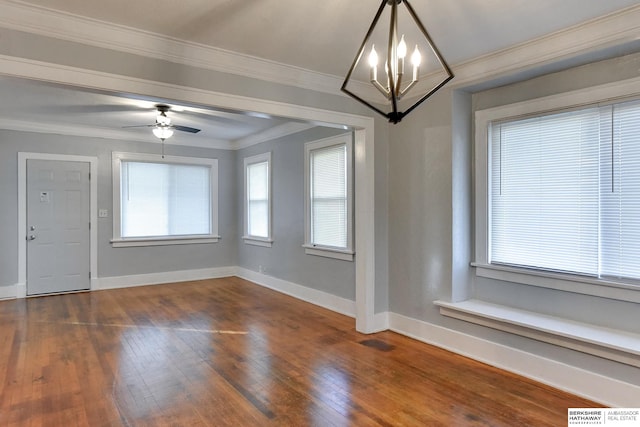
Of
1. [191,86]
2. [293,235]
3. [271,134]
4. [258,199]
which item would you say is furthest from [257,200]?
[191,86]

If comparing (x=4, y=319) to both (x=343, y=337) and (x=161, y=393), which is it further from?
(x=343, y=337)

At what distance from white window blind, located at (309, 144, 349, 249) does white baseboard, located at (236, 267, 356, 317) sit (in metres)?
0.70

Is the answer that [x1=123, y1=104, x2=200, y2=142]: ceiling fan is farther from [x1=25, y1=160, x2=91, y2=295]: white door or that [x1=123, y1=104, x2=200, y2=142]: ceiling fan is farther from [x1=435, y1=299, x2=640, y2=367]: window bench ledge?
[x1=435, y1=299, x2=640, y2=367]: window bench ledge

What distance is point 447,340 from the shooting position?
3.63 m

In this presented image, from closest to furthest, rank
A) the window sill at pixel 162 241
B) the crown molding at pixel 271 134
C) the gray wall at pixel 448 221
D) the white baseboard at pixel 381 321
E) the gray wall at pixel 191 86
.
Result: the gray wall at pixel 191 86
the gray wall at pixel 448 221
the white baseboard at pixel 381 321
the crown molding at pixel 271 134
the window sill at pixel 162 241

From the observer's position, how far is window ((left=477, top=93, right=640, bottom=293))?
2775mm

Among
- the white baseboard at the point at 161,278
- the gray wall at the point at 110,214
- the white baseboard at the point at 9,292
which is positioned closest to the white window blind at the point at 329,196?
the gray wall at the point at 110,214

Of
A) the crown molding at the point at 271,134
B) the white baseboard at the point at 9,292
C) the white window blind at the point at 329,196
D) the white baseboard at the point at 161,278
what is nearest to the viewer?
the white window blind at the point at 329,196

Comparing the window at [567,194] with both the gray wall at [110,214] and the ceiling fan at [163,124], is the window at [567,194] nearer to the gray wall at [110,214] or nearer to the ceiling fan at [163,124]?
the ceiling fan at [163,124]

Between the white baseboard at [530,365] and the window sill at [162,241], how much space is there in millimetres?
4433

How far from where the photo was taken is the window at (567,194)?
2775mm

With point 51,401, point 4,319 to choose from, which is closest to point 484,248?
point 51,401

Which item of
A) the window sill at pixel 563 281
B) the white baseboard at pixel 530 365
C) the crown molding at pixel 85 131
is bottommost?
the white baseboard at pixel 530 365

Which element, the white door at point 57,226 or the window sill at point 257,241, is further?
the window sill at point 257,241
